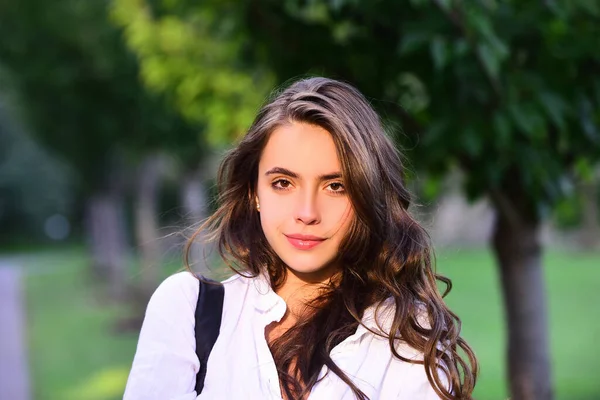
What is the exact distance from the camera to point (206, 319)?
210 cm

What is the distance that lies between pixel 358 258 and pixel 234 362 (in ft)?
1.26

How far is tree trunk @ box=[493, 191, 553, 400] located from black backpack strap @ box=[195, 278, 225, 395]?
288 cm

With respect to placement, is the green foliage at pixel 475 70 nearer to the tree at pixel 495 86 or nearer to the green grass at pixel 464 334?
the tree at pixel 495 86

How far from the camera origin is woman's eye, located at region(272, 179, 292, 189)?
83.5 inches

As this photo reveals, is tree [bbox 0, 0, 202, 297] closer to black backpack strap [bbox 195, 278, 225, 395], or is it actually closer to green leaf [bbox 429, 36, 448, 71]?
green leaf [bbox 429, 36, 448, 71]

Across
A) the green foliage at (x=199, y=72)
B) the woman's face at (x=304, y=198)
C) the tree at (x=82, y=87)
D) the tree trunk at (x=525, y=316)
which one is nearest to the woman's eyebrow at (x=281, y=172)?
the woman's face at (x=304, y=198)

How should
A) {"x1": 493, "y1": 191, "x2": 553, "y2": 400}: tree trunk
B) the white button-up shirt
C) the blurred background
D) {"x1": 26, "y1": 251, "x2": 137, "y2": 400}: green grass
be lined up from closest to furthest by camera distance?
the white button-up shirt → the blurred background → {"x1": 493, "y1": 191, "x2": 553, "y2": 400}: tree trunk → {"x1": 26, "y1": 251, "x2": 137, "y2": 400}: green grass

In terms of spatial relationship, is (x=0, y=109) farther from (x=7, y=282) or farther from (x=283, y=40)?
(x=283, y=40)

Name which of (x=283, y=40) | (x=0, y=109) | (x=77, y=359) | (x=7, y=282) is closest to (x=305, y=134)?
(x=283, y=40)

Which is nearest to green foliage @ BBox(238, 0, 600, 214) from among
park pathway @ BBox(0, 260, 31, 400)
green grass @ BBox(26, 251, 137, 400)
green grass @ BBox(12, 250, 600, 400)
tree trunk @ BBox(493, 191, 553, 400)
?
tree trunk @ BBox(493, 191, 553, 400)

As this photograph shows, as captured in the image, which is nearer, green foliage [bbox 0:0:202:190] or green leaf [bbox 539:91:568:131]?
green leaf [bbox 539:91:568:131]

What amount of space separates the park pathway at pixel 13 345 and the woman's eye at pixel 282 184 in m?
7.81

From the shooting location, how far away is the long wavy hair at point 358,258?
203 centimetres

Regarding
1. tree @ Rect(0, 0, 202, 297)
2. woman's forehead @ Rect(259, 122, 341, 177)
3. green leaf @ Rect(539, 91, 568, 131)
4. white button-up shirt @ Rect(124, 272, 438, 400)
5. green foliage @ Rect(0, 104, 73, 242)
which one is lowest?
white button-up shirt @ Rect(124, 272, 438, 400)
